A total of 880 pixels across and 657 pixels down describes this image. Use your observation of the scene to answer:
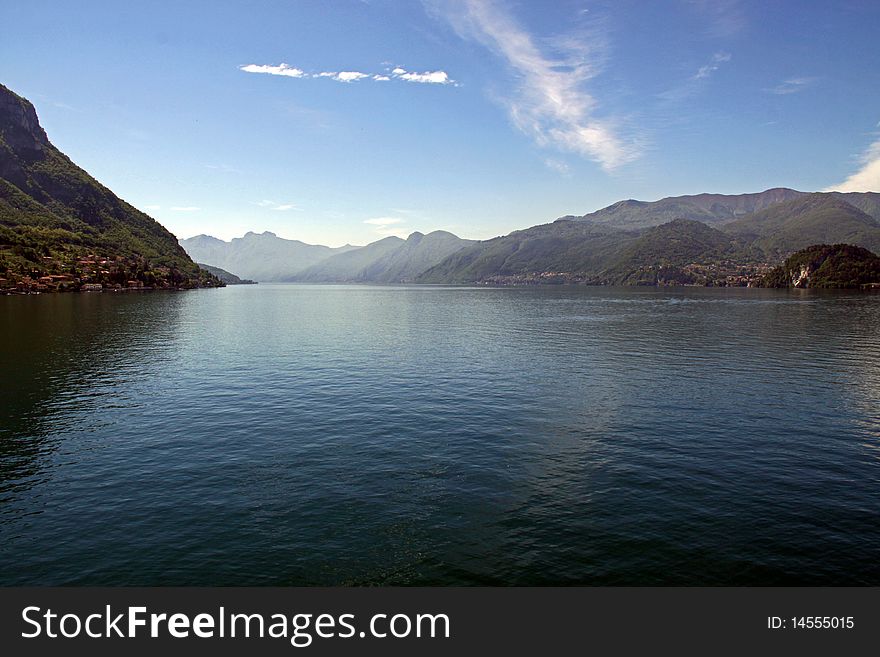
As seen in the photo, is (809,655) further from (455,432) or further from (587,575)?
(455,432)

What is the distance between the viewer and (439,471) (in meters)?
35.3

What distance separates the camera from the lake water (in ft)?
78.6

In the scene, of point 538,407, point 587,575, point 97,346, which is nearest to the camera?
point 587,575

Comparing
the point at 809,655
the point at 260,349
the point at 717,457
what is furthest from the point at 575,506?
the point at 260,349

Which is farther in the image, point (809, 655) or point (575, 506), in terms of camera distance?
point (575, 506)

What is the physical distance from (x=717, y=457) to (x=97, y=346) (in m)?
101

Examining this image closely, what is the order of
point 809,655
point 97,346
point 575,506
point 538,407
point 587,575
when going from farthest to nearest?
point 97,346 → point 538,407 → point 575,506 → point 587,575 → point 809,655

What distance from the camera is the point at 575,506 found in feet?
97.7

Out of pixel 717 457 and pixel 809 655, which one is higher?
pixel 717 457

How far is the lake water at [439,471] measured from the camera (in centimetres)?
2397

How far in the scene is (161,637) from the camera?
65.2ft

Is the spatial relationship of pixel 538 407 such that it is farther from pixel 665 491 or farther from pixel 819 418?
pixel 819 418

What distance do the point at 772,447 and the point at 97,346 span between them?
10489 centimetres

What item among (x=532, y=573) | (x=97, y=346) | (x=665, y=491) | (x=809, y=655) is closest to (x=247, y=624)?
(x=532, y=573)
